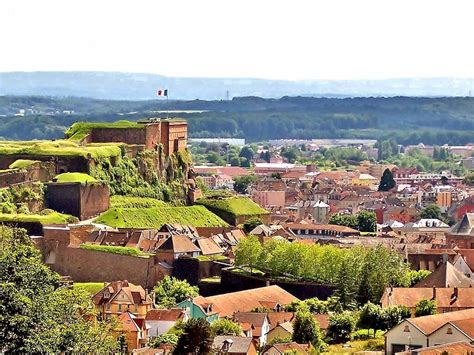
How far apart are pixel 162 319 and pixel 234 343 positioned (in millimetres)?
7848

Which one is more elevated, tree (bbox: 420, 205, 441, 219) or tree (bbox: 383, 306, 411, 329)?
tree (bbox: 383, 306, 411, 329)

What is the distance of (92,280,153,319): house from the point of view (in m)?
62.5

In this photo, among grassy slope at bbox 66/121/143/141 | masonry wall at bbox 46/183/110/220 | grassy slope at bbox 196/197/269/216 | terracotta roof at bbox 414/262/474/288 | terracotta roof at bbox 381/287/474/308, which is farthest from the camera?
grassy slope at bbox 66/121/143/141

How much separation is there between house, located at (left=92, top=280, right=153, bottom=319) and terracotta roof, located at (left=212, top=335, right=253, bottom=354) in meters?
7.94

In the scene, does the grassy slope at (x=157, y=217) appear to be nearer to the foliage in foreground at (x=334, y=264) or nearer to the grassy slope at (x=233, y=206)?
the grassy slope at (x=233, y=206)

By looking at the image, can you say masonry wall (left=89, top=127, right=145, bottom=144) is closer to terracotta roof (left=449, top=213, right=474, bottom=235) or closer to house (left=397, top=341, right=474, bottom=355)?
terracotta roof (left=449, top=213, right=474, bottom=235)

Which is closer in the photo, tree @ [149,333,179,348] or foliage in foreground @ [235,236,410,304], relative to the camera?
tree @ [149,333,179,348]

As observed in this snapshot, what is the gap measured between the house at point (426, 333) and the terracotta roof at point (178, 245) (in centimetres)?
2769

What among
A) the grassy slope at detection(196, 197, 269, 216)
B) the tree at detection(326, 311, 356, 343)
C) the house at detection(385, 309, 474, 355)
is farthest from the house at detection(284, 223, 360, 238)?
the house at detection(385, 309, 474, 355)

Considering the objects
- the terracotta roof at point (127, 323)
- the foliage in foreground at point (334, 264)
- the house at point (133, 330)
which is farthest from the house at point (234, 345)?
the foliage in foreground at point (334, 264)

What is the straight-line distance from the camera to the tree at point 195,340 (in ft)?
162

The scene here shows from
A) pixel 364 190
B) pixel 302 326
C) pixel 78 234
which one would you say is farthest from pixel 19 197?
pixel 364 190

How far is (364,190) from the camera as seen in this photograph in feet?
449

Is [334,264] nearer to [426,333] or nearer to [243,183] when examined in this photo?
[426,333]
